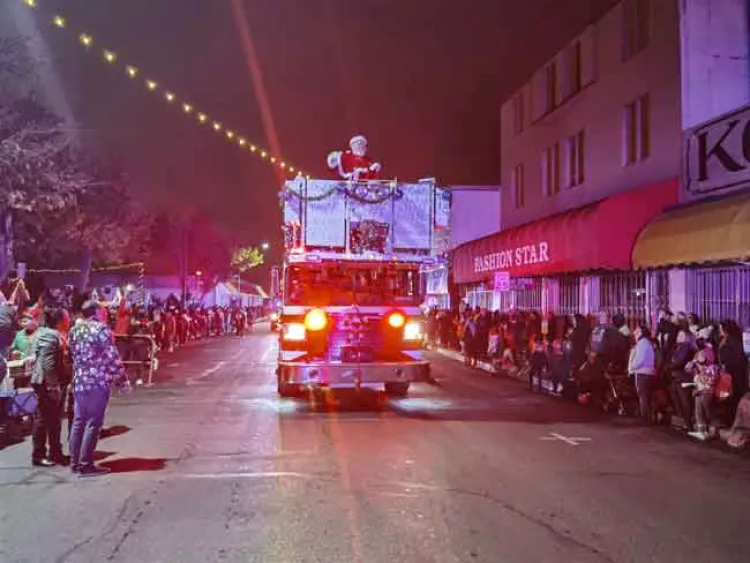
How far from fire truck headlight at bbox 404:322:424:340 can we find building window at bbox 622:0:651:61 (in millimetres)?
10055

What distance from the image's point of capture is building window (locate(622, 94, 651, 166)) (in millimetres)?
20656

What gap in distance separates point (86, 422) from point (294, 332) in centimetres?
591

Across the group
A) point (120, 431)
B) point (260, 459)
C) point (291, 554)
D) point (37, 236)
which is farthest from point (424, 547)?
point (37, 236)

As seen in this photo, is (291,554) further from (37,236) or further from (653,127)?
(37,236)

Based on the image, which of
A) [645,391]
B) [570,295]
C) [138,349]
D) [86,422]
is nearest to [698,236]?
[645,391]

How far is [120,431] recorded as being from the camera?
12445 mm

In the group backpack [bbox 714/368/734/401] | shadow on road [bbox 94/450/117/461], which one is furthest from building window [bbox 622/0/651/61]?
shadow on road [bbox 94/450/117/461]

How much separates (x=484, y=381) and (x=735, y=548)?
15062 millimetres

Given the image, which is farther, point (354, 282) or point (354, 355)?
point (354, 282)

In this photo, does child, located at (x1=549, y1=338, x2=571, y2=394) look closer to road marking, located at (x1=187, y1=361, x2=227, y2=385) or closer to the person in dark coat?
the person in dark coat

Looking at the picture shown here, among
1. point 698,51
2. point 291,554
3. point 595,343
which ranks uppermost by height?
point 698,51

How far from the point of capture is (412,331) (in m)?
14.9

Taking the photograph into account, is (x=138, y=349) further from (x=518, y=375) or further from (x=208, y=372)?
(x=518, y=375)

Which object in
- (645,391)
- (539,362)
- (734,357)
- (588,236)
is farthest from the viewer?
(588,236)
